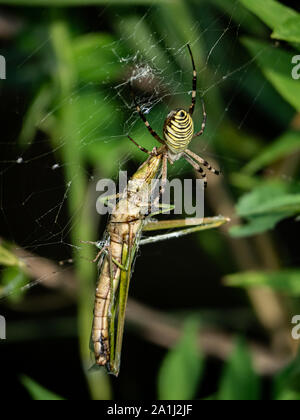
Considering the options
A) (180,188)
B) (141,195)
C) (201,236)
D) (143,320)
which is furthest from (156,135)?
(143,320)

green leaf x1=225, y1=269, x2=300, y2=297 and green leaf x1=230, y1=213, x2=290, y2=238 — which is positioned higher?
green leaf x1=230, y1=213, x2=290, y2=238

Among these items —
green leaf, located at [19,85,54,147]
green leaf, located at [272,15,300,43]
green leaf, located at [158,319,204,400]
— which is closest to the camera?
green leaf, located at [272,15,300,43]

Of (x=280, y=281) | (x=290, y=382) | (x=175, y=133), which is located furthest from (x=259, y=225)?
(x=290, y=382)

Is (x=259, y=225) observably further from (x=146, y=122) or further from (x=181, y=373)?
(x=181, y=373)

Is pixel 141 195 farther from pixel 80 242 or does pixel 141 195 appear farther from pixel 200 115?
pixel 200 115

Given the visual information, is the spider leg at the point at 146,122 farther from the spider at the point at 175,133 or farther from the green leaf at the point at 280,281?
the green leaf at the point at 280,281

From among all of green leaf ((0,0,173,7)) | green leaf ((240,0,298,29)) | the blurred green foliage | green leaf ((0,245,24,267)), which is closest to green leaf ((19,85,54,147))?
the blurred green foliage

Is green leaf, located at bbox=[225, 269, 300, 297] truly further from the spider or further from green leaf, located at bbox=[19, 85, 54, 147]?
green leaf, located at bbox=[19, 85, 54, 147]
